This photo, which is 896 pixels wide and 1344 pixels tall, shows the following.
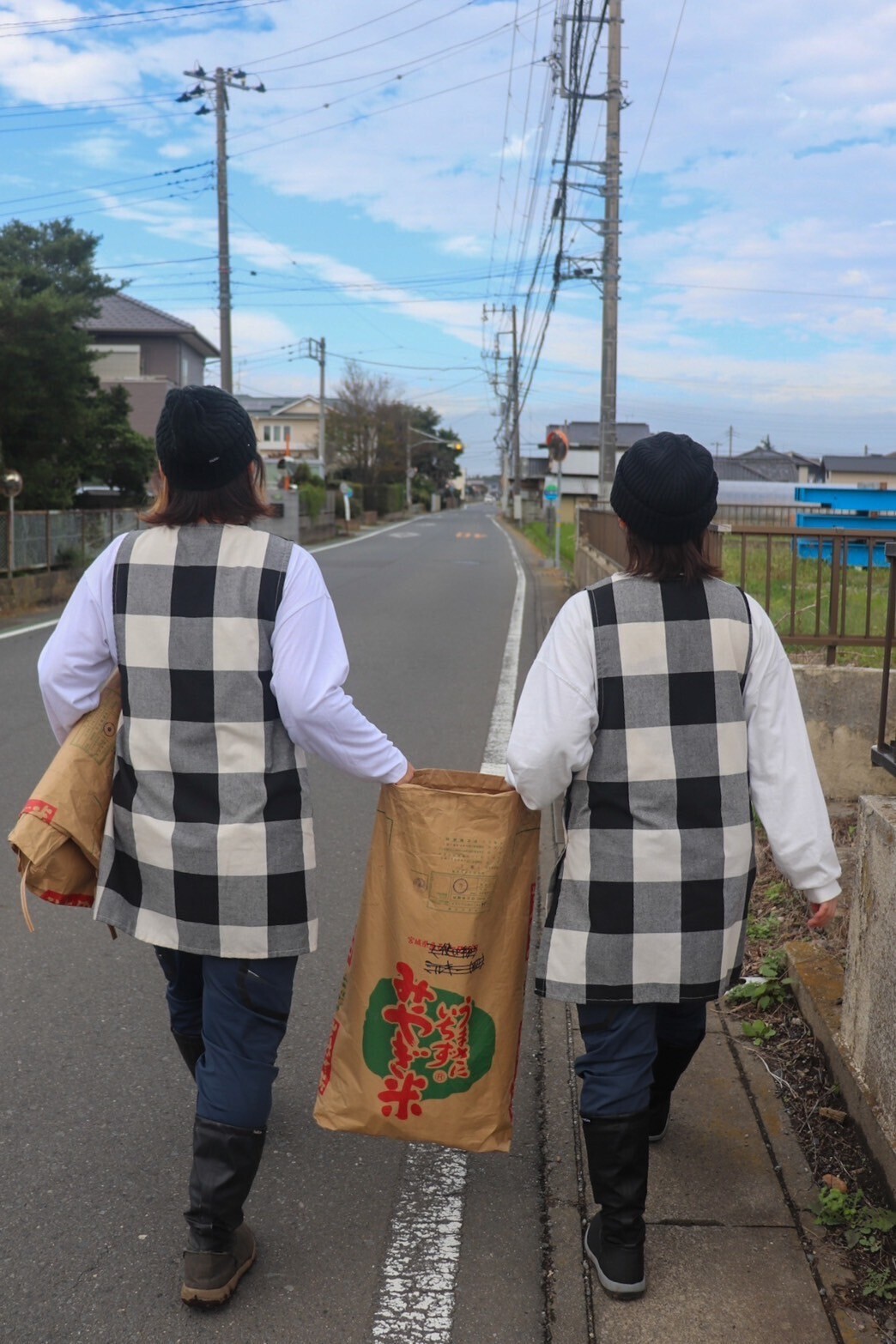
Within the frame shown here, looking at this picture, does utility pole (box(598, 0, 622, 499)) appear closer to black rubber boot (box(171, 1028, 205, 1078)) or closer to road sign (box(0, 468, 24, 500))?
road sign (box(0, 468, 24, 500))

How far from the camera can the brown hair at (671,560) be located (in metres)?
2.27

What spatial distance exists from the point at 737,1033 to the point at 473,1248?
1.32 meters

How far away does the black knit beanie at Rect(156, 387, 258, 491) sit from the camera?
2234mm

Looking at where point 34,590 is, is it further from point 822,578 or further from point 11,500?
point 822,578

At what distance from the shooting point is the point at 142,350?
41.0 m

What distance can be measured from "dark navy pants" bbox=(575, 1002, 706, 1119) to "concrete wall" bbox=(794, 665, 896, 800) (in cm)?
388

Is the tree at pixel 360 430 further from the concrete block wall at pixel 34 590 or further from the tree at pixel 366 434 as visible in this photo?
the concrete block wall at pixel 34 590

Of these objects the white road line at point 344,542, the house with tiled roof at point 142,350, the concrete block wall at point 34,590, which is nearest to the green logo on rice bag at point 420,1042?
the concrete block wall at point 34,590

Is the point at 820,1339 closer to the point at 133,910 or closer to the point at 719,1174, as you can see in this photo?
the point at 719,1174

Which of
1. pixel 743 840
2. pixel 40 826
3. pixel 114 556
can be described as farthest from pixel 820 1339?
pixel 114 556

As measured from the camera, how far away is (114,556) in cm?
233

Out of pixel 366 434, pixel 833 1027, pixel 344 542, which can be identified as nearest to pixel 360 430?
pixel 366 434

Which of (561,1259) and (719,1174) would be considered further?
(719,1174)

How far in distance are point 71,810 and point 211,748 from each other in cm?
36
